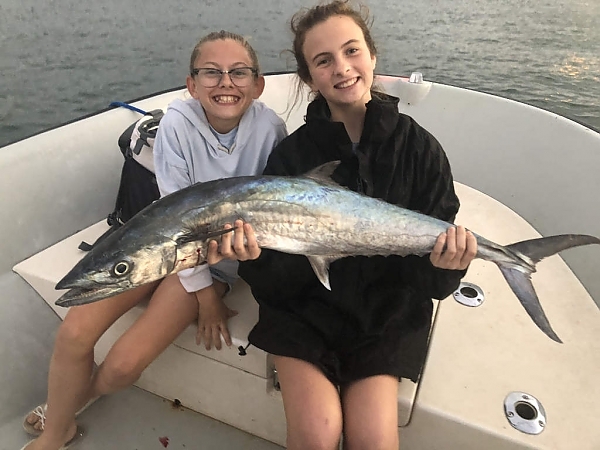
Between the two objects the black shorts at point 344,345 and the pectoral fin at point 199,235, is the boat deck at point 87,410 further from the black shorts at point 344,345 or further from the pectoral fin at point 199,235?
the pectoral fin at point 199,235

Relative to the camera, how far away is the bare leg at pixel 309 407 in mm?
1675

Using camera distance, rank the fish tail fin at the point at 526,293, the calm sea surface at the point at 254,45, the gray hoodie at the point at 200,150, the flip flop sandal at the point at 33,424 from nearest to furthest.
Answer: the fish tail fin at the point at 526,293 → the gray hoodie at the point at 200,150 → the flip flop sandal at the point at 33,424 → the calm sea surface at the point at 254,45

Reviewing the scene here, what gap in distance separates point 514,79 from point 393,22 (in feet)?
16.4

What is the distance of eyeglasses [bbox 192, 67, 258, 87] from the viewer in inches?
85.0

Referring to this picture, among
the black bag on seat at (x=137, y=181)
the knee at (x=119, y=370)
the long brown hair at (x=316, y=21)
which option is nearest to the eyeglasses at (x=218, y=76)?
the long brown hair at (x=316, y=21)

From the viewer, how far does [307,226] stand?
1744 mm

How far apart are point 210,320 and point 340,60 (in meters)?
1.26

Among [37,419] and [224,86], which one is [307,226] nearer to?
[224,86]

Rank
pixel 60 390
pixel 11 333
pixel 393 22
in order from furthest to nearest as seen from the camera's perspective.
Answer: pixel 393 22
pixel 11 333
pixel 60 390

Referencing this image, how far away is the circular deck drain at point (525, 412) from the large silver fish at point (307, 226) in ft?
1.12

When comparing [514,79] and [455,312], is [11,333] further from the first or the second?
[514,79]

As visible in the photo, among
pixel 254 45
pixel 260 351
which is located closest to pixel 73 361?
pixel 260 351

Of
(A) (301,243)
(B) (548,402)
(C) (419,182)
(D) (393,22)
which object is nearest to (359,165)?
(C) (419,182)

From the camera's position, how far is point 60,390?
2.07 m
